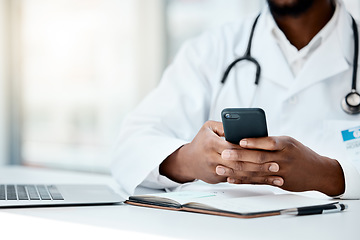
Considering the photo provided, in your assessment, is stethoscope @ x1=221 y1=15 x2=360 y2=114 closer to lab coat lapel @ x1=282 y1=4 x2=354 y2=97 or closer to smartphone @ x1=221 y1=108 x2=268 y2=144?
lab coat lapel @ x1=282 y1=4 x2=354 y2=97

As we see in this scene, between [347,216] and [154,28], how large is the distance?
1.61 m

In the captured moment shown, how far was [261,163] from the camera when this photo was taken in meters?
1.01

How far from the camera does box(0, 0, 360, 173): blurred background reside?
7.68 ft

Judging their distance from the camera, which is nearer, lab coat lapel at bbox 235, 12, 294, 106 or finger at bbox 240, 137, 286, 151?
finger at bbox 240, 137, 286, 151

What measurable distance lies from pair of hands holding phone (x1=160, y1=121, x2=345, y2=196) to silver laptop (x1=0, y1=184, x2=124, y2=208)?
7.7 inches

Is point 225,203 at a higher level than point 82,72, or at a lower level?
lower

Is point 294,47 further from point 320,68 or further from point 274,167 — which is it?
point 274,167

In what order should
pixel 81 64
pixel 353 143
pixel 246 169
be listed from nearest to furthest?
pixel 246 169 → pixel 353 143 → pixel 81 64

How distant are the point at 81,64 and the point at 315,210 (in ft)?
6.63

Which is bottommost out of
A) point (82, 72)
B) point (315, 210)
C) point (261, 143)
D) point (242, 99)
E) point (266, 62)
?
point (315, 210)

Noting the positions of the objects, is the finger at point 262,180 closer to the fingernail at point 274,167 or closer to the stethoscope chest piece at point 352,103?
the fingernail at point 274,167

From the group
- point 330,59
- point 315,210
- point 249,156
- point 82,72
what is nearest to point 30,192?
point 249,156

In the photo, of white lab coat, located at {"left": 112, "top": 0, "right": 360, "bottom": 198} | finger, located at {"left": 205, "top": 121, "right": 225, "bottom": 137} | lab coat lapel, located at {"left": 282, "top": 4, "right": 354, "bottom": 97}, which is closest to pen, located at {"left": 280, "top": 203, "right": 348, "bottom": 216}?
finger, located at {"left": 205, "top": 121, "right": 225, "bottom": 137}

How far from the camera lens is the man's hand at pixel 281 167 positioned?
992 mm
